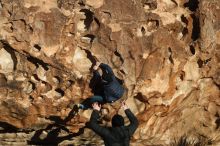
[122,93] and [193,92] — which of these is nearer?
[122,93]

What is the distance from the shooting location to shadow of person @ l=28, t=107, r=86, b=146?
6268 mm

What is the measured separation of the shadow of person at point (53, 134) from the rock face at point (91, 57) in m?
0.01

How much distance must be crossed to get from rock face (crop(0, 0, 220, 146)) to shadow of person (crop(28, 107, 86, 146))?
14 millimetres

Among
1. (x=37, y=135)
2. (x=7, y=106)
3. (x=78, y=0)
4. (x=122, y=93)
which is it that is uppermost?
(x=78, y=0)

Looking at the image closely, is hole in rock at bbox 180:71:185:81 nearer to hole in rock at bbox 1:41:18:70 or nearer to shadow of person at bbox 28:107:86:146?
shadow of person at bbox 28:107:86:146

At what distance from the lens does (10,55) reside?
5793 mm

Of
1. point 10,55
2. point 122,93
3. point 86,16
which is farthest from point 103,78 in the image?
point 10,55

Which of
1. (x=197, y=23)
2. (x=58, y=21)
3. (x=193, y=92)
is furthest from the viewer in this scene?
(x=193, y=92)

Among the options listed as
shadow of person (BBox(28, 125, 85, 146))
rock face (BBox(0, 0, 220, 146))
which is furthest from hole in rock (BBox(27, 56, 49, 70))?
shadow of person (BBox(28, 125, 85, 146))

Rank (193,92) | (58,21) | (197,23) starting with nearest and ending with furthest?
(58,21)
(197,23)
(193,92)

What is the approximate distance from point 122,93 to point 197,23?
1433mm

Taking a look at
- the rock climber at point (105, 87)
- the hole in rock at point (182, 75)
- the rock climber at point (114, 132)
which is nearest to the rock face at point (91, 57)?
the hole in rock at point (182, 75)

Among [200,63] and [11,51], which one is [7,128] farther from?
[200,63]

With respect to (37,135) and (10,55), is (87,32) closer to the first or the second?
(10,55)
